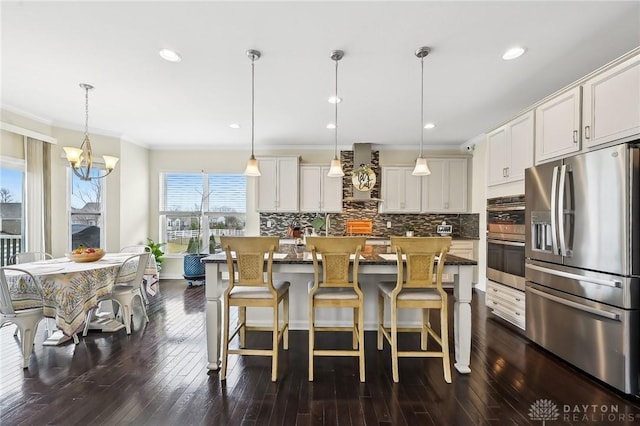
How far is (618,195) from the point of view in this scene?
2084 millimetres

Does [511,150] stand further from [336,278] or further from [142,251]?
[142,251]

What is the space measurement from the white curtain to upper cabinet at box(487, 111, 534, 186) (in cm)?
629

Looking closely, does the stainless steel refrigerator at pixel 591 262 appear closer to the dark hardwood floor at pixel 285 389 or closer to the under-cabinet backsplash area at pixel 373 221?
the dark hardwood floor at pixel 285 389

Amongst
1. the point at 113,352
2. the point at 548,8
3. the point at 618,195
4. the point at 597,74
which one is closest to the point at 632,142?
the point at 618,195

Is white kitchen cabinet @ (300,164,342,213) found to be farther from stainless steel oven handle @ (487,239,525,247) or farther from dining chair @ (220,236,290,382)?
dining chair @ (220,236,290,382)

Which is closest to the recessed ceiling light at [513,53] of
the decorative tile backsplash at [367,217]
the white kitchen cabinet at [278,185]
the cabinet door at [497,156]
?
the cabinet door at [497,156]

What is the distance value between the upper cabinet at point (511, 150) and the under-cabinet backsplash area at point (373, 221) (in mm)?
2052

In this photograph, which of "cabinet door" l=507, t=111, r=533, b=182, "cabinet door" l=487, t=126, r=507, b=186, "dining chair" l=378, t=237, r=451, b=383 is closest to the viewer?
"dining chair" l=378, t=237, r=451, b=383

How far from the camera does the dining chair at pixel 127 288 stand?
3080 mm

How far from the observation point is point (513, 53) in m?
2.46

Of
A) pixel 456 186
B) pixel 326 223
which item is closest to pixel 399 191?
pixel 456 186

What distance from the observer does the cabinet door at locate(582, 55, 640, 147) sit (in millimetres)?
2045

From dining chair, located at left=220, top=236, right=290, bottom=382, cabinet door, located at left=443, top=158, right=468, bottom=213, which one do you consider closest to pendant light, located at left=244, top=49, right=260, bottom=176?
dining chair, located at left=220, top=236, right=290, bottom=382

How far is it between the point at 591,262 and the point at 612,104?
121 cm
